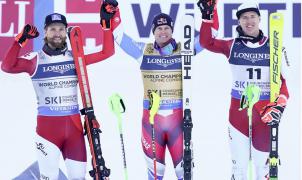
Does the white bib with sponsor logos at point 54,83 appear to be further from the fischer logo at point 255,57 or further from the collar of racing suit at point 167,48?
the fischer logo at point 255,57

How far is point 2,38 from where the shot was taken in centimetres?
505

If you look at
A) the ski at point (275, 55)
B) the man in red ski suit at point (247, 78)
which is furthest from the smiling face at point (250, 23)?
the ski at point (275, 55)

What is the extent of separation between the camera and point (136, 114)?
494cm

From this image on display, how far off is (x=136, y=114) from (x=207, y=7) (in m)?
1.23

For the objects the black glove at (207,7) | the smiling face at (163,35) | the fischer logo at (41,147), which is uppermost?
the black glove at (207,7)

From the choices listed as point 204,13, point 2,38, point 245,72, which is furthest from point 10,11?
point 245,72

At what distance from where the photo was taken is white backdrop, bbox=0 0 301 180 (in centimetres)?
487

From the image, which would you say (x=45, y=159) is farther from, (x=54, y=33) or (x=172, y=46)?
(x=172, y=46)

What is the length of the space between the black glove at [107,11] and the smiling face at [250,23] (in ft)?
3.38

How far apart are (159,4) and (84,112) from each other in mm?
1364

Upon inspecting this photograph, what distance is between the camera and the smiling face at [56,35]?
14.1 feet

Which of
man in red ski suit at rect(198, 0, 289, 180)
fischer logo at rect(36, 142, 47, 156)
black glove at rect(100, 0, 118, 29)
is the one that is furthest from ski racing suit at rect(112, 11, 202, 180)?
fischer logo at rect(36, 142, 47, 156)

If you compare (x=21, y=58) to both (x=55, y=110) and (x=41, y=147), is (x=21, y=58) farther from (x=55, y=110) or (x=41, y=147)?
(x=41, y=147)

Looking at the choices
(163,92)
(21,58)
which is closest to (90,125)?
(163,92)
